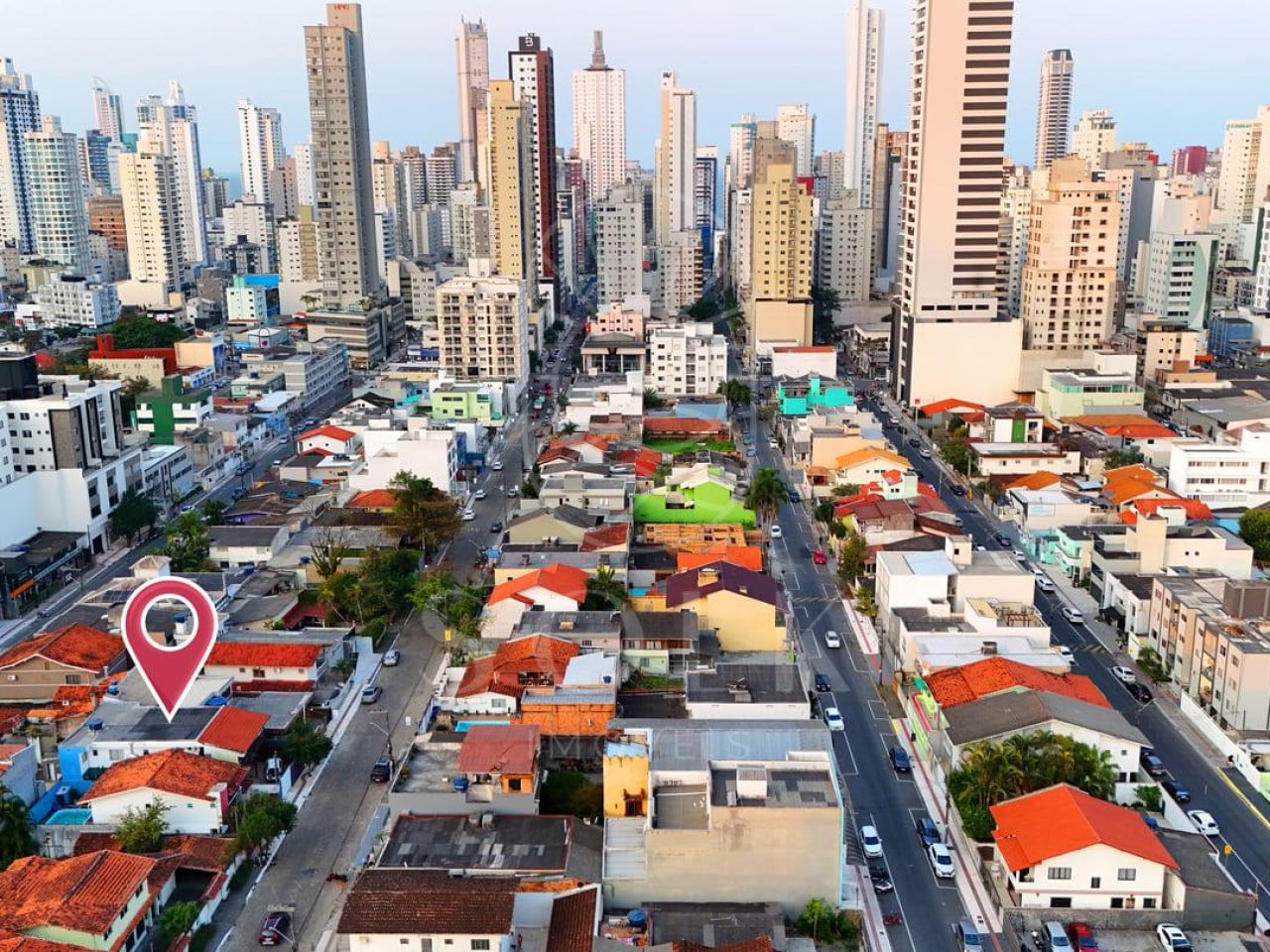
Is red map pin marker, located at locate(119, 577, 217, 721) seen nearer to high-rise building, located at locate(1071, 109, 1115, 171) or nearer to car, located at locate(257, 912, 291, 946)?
car, located at locate(257, 912, 291, 946)

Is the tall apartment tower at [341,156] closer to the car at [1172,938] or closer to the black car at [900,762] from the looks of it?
the black car at [900,762]

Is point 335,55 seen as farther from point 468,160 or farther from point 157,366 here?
point 468,160

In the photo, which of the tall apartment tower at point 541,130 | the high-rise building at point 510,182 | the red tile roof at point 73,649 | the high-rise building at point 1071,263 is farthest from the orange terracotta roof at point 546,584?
the tall apartment tower at point 541,130

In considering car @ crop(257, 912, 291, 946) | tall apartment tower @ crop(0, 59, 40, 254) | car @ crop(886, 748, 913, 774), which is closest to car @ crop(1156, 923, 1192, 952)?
car @ crop(886, 748, 913, 774)

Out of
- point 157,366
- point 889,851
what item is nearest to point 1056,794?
point 889,851

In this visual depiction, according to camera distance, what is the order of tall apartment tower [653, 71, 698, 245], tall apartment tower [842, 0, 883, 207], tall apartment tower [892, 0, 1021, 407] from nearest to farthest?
tall apartment tower [892, 0, 1021, 407]
tall apartment tower [653, 71, 698, 245]
tall apartment tower [842, 0, 883, 207]

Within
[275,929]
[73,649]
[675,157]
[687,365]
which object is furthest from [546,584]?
[675,157]
